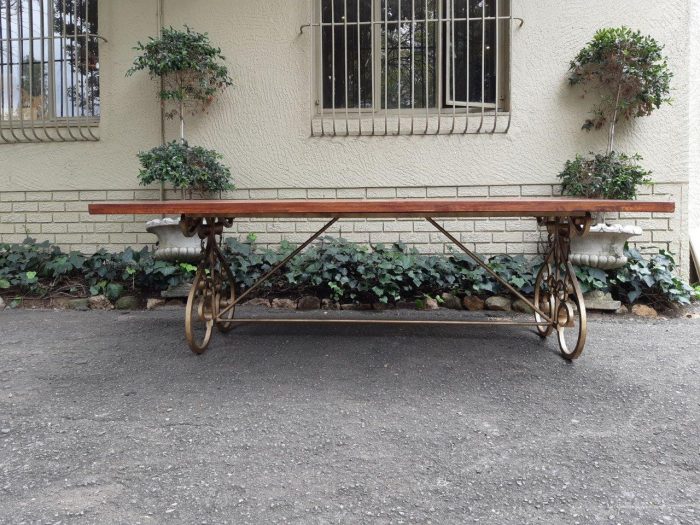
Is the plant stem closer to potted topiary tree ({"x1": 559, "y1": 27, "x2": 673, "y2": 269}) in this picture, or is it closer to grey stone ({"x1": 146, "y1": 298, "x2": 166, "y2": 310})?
potted topiary tree ({"x1": 559, "y1": 27, "x2": 673, "y2": 269})

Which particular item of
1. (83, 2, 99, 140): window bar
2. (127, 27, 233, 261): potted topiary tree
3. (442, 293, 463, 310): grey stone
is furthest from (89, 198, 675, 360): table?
(83, 2, 99, 140): window bar

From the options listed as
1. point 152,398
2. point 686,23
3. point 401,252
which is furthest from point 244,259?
point 686,23

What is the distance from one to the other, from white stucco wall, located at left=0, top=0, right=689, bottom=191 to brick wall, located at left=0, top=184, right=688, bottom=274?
8cm

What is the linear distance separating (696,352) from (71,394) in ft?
10.8

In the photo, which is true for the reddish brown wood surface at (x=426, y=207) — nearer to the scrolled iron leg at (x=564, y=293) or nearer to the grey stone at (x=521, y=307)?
the scrolled iron leg at (x=564, y=293)

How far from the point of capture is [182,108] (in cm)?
409

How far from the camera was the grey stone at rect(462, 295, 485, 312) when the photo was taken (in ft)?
12.3

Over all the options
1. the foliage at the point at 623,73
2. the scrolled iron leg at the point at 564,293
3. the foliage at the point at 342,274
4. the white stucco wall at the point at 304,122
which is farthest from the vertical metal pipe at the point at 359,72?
the scrolled iron leg at the point at 564,293

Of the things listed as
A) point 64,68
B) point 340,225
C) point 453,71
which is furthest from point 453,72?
point 64,68

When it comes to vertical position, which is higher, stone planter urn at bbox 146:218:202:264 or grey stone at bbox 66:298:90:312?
stone planter urn at bbox 146:218:202:264

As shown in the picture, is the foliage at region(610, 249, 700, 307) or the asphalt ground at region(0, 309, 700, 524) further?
the foliage at region(610, 249, 700, 307)

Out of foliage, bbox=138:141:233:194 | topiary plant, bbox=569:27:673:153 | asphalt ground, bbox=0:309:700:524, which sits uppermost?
topiary plant, bbox=569:27:673:153

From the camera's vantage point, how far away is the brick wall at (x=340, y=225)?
3.89 meters

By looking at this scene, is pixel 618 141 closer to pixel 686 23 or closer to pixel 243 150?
pixel 686 23
